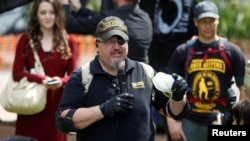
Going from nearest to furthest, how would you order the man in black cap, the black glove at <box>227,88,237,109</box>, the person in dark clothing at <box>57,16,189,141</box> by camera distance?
the person in dark clothing at <box>57,16,189,141</box> → the black glove at <box>227,88,237,109</box> → the man in black cap

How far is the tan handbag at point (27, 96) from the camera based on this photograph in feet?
22.2

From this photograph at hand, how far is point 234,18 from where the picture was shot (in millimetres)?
13656

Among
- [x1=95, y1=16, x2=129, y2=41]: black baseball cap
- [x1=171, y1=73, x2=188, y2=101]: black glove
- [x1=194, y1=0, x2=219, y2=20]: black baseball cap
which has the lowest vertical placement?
[x1=171, y1=73, x2=188, y2=101]: black glove

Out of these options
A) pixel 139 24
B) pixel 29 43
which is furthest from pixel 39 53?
pixel 139 24

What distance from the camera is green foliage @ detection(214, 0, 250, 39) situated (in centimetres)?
1332

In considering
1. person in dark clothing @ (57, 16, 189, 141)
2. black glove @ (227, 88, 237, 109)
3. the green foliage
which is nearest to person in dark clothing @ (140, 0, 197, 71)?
black glove @ (227, 88, 237, 109)

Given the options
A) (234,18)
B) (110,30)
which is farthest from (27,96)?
(234,18)

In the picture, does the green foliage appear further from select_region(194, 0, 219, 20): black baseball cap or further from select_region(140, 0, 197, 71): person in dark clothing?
select_region(194, 0, 219, 20): black baseball cap

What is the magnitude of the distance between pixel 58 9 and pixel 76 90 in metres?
1.99

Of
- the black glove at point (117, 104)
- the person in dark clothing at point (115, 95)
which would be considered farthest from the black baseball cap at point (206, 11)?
the black glove at point (117, 104)

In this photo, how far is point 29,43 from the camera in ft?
22.5

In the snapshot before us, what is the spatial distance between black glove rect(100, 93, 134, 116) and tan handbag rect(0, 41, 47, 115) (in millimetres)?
1907

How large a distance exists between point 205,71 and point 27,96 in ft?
4.67

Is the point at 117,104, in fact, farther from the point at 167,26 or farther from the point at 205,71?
the point at 167,26
